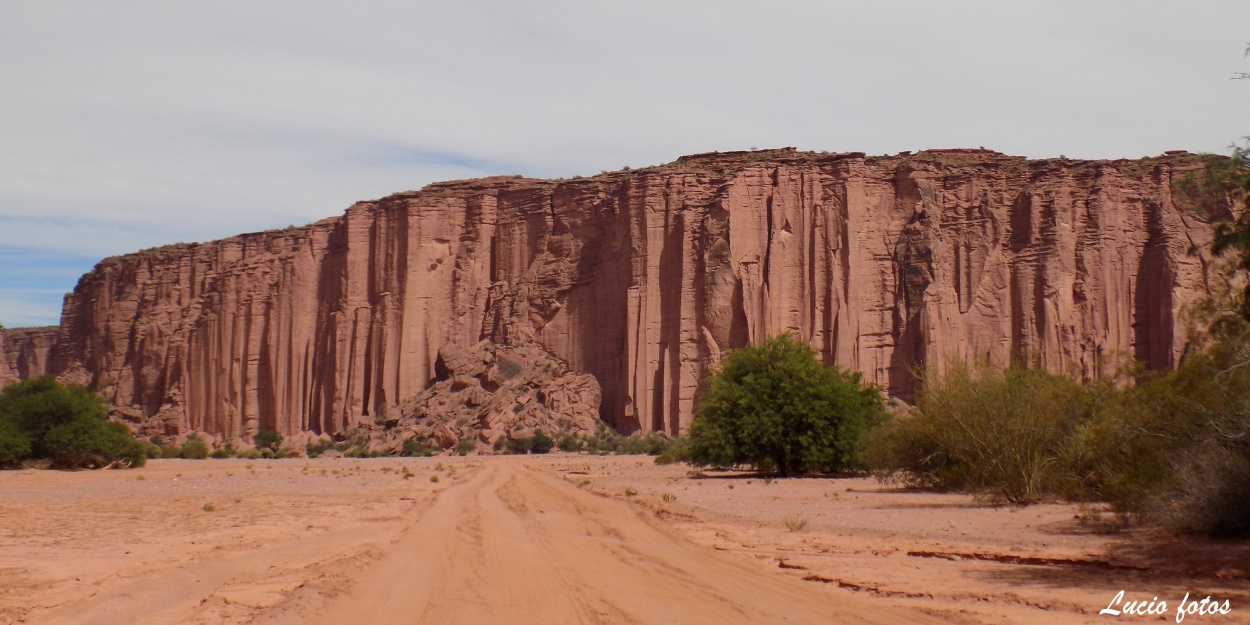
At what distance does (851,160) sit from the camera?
2606 inches

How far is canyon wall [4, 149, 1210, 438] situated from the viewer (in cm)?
6284

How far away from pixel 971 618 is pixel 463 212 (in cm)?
6914

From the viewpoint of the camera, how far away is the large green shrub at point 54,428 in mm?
44000

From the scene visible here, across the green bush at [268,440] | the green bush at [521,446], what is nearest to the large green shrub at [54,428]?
the green bush at [521,446]

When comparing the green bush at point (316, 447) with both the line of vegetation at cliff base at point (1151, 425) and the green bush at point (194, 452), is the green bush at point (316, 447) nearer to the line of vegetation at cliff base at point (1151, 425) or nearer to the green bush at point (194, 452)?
the green bush at point (194, 452)

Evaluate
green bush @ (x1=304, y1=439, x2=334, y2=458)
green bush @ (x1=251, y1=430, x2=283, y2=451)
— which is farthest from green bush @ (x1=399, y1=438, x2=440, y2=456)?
green bush @ (x1=251, y1=430, x2=283, y2=451)

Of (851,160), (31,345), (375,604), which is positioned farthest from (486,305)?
(31,345)

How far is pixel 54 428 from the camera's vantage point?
147 feet

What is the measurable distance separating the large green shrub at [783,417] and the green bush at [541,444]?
26.9 metres

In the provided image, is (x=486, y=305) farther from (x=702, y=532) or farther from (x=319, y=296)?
(x=702, y=532)

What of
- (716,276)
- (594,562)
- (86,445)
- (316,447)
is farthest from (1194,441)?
(316,447)

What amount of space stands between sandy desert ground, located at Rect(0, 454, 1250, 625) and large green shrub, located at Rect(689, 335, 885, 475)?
855 cm

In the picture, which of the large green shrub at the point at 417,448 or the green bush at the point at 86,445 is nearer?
the green bush at the point at 86,445

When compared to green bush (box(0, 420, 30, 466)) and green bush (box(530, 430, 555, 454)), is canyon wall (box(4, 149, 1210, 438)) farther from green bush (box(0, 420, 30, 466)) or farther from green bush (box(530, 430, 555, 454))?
green bush (box(0, 420, 30, 466))
